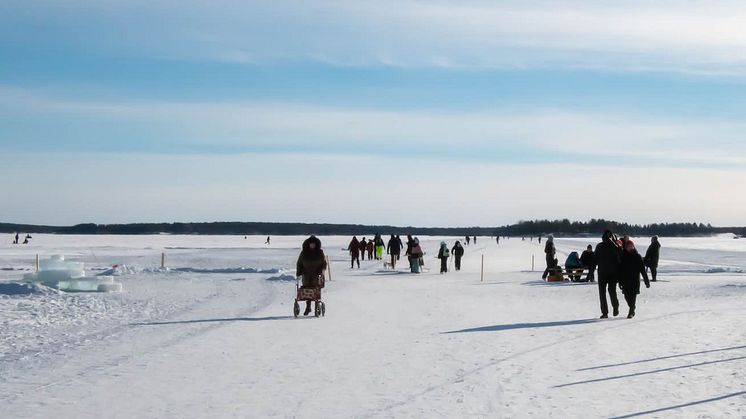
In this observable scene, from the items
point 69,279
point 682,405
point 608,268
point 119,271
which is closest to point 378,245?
point 119,271

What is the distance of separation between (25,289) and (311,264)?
10904 millimetres

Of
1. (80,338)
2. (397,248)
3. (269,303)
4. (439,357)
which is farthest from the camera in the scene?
(397,248)

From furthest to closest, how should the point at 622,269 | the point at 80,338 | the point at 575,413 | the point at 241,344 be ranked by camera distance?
the point at 622,269
the point at 80,338
the point at 241,344
the point at 575,413

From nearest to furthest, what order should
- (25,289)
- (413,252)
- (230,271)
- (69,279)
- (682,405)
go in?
(682,405) < (25,289) < (69,279) < (413,252) < (230,271)

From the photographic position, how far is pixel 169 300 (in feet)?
69.8

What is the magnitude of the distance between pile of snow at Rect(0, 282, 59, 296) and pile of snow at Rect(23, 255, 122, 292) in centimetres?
104

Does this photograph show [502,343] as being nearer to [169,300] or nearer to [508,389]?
[508,389]

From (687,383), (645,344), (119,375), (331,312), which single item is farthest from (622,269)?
(119,375)

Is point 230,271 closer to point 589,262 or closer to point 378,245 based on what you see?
point 378,245

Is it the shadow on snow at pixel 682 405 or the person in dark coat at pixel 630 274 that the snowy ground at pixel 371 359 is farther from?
the person in dark coat at pixel 630 274

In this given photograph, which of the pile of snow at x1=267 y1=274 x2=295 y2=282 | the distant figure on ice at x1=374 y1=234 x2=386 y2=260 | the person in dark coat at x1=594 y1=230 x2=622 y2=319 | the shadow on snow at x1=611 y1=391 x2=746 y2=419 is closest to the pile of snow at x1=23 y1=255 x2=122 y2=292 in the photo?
the pile of snow at x1=267 y1=274 x2=295 y2=282

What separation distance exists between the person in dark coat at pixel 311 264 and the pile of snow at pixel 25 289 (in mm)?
9463

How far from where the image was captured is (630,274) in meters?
16.7

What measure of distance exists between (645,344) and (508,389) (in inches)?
175
